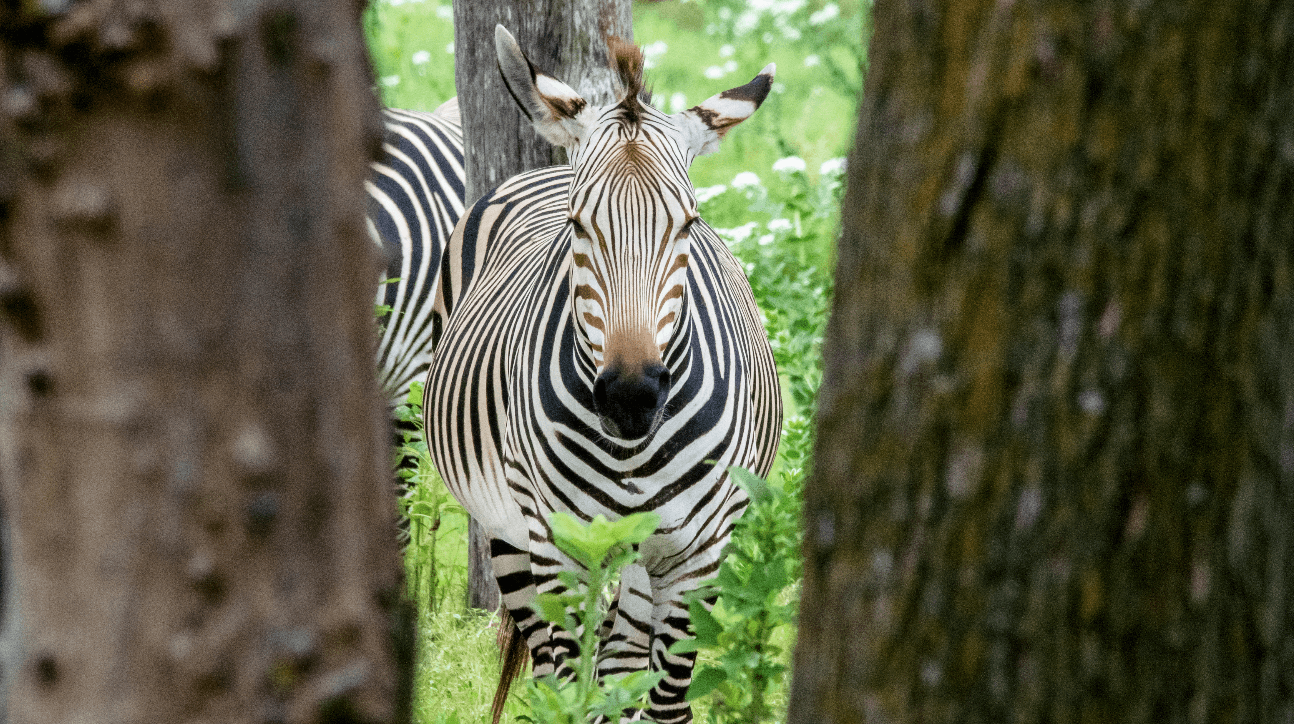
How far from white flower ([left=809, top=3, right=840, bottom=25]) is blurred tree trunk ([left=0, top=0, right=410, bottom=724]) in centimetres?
1048

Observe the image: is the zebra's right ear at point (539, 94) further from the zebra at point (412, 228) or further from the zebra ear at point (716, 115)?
the zebra at point (412, 228)

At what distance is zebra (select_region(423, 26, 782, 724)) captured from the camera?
Result: 3.10 metres

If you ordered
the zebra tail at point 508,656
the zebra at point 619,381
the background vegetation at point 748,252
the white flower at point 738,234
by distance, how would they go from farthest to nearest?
the white flower at point 738,234
the zebra tail at point 508,656
the zebra at point 619,381
the background vegetation at point 748,252

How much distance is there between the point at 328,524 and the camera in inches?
42.6

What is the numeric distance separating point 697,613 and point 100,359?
1.38 m

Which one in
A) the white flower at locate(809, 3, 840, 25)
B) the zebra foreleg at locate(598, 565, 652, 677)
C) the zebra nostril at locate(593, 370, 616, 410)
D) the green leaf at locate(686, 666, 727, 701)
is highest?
the white flower at locate(809, 3, 840, 25)

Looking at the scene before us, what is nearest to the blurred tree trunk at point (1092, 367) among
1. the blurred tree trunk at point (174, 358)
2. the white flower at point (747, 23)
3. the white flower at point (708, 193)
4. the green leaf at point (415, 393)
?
the blurred tree trunk at point (174, 358)

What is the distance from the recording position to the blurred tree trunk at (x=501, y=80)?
14.6ft

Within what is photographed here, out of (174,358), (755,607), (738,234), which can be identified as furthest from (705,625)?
(738,234)

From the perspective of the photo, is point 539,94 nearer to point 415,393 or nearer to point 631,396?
point 631,396

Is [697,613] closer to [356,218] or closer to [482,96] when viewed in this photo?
[356,218]

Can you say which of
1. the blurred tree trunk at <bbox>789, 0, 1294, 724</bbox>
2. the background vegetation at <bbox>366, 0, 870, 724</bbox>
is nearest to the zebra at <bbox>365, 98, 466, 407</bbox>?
the background vegetation at <bbox>366, 0, 870, 724</bbox>

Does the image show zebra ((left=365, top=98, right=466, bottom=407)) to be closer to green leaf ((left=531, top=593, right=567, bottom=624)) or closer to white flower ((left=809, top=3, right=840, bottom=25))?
green leaf ((left=531, top=593, right=567, bottom=624))

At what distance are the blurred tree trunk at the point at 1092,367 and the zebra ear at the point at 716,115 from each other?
7.13 feet
